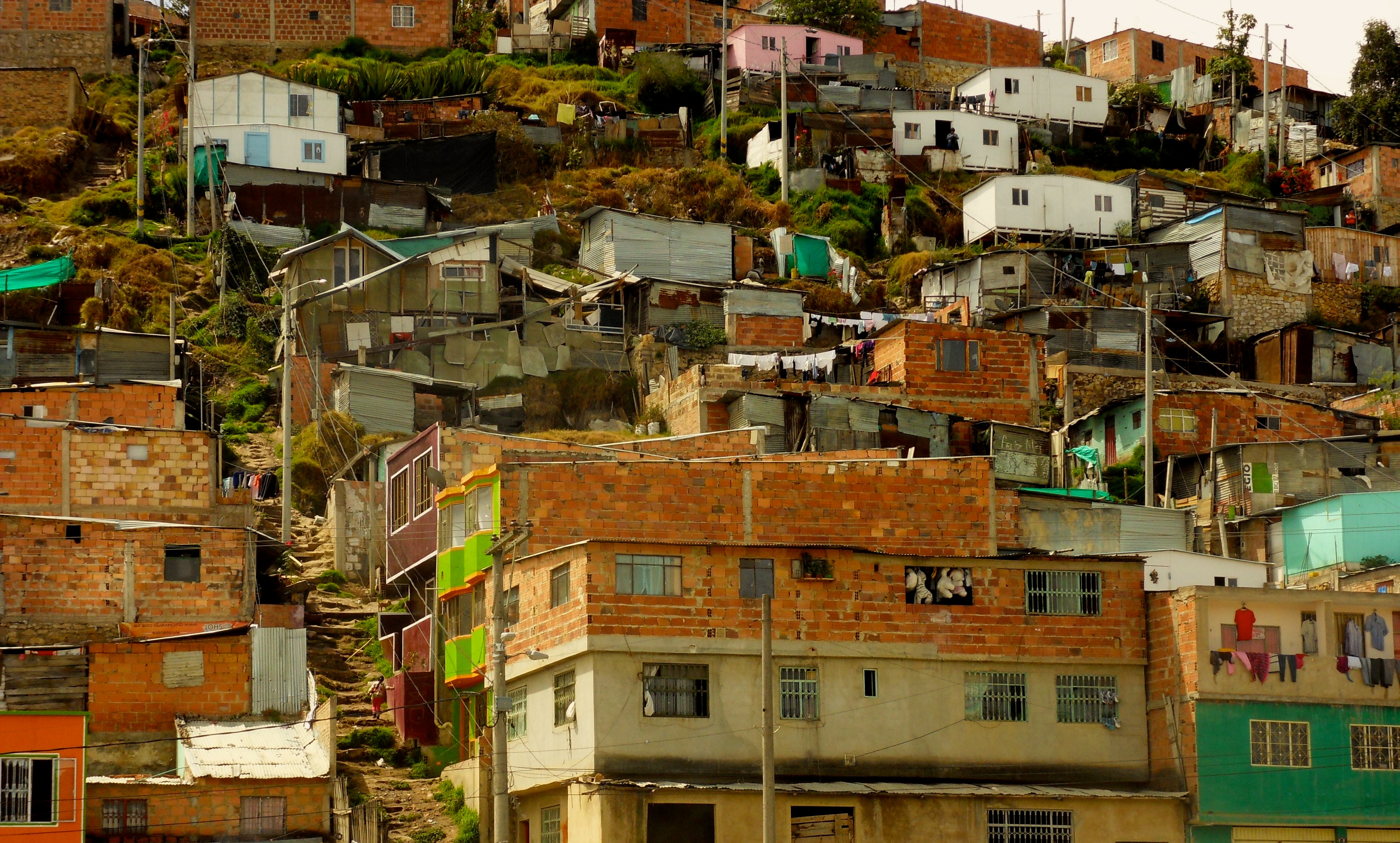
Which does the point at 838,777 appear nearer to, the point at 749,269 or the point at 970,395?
the point at 970,395

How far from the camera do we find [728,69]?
2943 inches

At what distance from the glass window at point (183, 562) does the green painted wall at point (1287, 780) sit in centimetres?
1725

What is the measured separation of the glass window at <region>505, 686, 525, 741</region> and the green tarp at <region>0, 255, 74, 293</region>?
74.6ft

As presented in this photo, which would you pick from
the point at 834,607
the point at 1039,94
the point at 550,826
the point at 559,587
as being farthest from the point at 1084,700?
the point at 1039,94

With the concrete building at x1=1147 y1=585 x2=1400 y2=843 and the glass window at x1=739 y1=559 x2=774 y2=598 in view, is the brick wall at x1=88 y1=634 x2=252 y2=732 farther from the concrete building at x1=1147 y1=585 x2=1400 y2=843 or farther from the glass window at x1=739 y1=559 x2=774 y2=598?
the concrete building at x1=1147 y1=585 x2=1400 y2=843

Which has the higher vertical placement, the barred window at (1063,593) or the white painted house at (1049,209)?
the white painted house at (1049,209)

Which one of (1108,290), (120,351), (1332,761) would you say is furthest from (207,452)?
(1108,290)

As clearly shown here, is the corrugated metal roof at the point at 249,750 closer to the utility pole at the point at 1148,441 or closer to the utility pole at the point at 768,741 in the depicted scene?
the utility pole at the point at 768,741

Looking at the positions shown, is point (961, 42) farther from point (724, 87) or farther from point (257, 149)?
point (257, 149)

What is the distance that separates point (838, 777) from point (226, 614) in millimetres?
11183

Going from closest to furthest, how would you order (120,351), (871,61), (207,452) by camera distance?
(207,452), (120,351), (871,61)

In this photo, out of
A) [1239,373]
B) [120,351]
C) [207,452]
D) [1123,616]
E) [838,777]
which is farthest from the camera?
[1239,373]

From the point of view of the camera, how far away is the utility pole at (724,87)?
227 feet

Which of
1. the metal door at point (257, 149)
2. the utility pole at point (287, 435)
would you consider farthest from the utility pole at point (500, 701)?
the metal door at point (257, 149)
